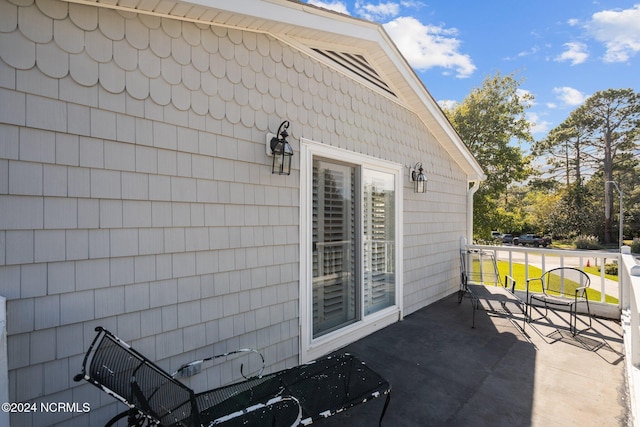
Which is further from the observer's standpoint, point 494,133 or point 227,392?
point 494,133

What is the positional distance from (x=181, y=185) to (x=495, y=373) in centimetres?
334

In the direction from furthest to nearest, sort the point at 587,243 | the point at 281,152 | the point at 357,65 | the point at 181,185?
the point at 587,243
the point at 357,65
the point at 281,152
the point at 181,185

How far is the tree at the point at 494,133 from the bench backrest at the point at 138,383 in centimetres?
1440

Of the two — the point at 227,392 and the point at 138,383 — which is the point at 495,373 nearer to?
the point at 227,392

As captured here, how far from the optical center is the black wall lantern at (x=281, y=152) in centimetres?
282

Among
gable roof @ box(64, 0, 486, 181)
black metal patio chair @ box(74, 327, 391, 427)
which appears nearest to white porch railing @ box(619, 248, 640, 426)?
black metal patio chair @ box(74, 327, 391, 427)

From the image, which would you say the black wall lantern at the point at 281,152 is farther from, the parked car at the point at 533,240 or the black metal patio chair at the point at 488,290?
the parked car at the point at 533,240

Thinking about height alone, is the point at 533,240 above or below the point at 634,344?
below

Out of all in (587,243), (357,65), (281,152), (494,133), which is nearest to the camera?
(281,152)

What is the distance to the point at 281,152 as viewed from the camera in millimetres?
2826

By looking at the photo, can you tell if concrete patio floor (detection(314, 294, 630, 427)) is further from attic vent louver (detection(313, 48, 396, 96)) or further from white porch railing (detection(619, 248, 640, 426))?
attic vent louver (detection(313, 48, 396, 96))

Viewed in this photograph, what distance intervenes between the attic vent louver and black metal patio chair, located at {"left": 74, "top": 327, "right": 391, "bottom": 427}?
313 centimetres

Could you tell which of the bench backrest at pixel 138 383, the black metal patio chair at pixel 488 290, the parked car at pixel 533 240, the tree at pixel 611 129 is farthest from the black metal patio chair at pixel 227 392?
the tree at pixel 611 129

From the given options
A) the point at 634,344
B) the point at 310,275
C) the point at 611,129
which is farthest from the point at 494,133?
the point at 611,129
